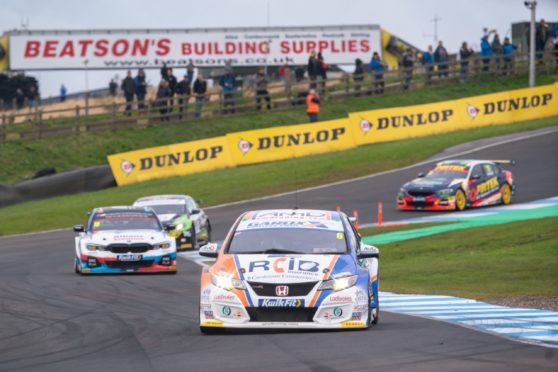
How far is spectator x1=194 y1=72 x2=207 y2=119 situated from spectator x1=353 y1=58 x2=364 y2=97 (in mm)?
7088

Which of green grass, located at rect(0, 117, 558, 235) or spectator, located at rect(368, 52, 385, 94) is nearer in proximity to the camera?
green grass, located at rect(0, 117, 558, 235)

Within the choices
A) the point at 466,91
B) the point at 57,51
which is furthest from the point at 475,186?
the point at 57,51

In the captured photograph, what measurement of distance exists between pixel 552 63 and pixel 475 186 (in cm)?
2510

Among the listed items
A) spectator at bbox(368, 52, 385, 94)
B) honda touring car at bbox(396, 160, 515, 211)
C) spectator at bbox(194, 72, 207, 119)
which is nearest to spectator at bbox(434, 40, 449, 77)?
spectator at bbox(368, 52, 385, 94)

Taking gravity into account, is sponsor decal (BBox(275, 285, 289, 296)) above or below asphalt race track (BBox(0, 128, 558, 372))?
above

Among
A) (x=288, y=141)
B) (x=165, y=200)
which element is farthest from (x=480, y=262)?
(x=288, y=141)

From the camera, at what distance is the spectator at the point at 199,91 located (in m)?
50.1

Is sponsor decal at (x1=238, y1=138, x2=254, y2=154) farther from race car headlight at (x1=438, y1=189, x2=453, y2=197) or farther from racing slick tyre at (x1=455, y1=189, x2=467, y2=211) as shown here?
racing slick tyre at (x1=455, y1=189, x2=467, y2=211)

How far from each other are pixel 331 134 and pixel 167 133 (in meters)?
7.55

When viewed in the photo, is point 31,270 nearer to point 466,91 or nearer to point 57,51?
point 57,51

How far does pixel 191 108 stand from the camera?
54.2 meters

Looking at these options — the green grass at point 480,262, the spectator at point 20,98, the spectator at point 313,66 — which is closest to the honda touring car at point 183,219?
the green grass at point 480,262

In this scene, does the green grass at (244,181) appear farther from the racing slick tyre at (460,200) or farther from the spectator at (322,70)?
the spectator at (322,70)

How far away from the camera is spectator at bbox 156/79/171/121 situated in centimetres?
4972
